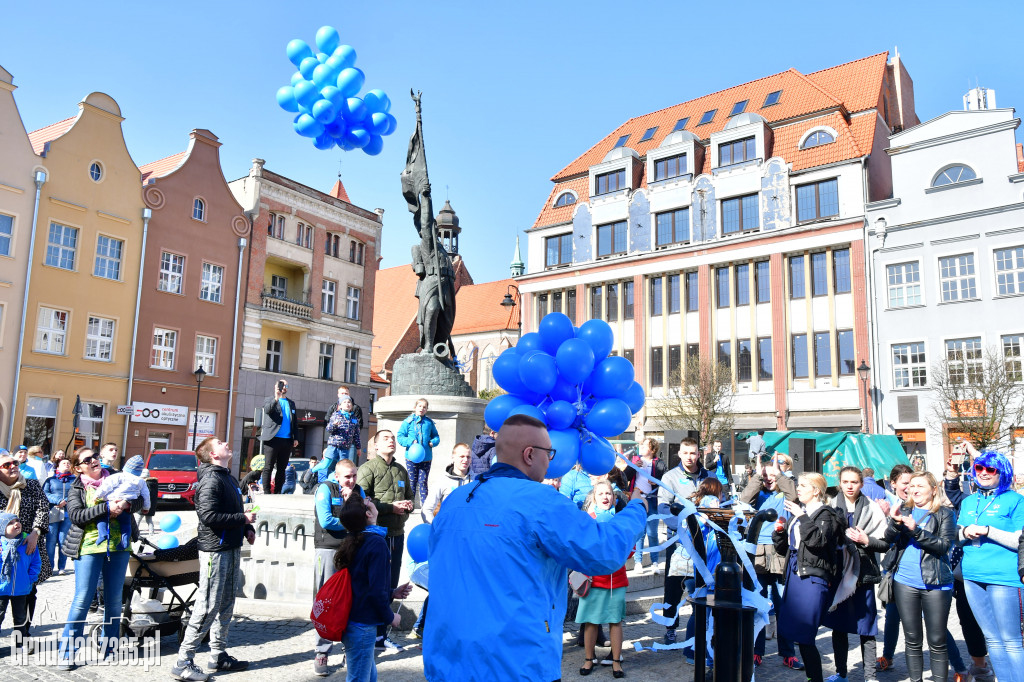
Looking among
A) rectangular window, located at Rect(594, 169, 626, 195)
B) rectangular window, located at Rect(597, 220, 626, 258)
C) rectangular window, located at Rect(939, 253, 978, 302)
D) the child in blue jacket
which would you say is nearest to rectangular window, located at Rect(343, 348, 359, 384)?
rectangular window, located at Rect(597, 220, 626, 258)

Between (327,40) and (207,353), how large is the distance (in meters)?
24.8

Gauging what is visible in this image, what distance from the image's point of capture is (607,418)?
5.23 meters

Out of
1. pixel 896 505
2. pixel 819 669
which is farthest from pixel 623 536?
pixel 896 505

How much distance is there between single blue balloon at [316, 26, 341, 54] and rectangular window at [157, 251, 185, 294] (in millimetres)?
23146

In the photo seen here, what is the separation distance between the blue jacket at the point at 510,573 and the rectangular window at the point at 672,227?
35.0 meters

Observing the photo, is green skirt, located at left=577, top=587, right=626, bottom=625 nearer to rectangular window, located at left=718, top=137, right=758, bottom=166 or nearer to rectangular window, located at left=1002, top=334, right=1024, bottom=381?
rectangular window, located at left=1002, top=334, right=1024, bottom=381

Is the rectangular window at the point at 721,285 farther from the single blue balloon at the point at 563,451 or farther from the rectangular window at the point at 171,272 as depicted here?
the single blue balloon at the point at 563,451

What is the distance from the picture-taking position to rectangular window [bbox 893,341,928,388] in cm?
2975

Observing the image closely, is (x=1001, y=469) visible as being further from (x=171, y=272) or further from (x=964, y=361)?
(x=171, y=272)

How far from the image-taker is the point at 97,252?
29078 mm

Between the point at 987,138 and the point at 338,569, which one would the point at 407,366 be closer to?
the point at 338,569

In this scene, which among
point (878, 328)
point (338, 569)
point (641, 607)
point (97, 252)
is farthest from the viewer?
point (878, 328)

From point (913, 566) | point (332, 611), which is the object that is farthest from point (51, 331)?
point (913, 566)

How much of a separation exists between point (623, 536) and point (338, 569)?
9.70 feet
